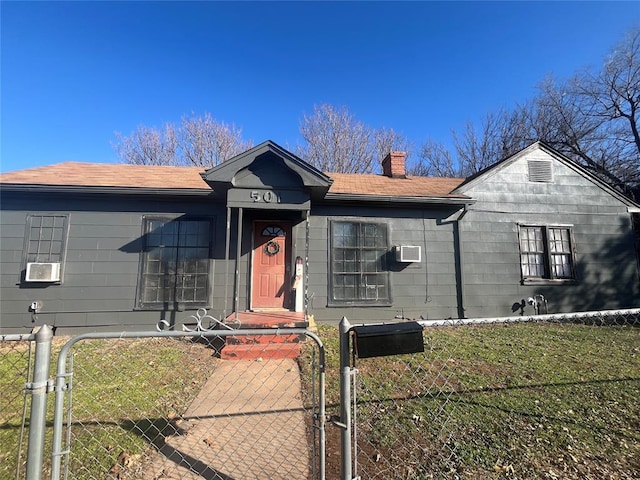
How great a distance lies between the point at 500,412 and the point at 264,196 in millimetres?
5164

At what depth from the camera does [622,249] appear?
8.77 meters

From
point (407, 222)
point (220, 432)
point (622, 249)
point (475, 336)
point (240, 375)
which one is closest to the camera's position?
point (220, 432)

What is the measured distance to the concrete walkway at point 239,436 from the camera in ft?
7.87

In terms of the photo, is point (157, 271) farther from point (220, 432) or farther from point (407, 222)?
point (407, 222)

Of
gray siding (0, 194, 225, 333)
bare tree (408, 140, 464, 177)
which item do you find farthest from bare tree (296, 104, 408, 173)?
gray siding (0, 194, 225, 333)

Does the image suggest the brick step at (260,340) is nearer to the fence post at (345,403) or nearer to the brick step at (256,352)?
the brick step at (256,352)

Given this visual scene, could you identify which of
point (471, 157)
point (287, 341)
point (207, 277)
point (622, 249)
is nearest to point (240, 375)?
point (287, 341)

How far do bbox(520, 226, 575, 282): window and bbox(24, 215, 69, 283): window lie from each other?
1090cm

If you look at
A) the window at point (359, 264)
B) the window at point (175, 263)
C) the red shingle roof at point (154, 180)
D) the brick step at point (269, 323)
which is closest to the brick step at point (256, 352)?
the brick step at point (269, 323)

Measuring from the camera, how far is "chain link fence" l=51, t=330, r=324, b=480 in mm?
2344

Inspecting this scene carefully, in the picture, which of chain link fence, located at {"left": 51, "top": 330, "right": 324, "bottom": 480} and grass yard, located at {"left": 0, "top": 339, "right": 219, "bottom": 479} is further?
grass yard, located at {"left": 0, "top": 339, "right": 219, "bottom": 479}

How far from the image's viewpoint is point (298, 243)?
7441mm

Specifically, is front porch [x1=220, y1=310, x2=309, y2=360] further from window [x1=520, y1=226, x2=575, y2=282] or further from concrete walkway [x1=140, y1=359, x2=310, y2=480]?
window [x1=520, y1=226, x2=575, y2=282]

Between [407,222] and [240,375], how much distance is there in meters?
5.32
